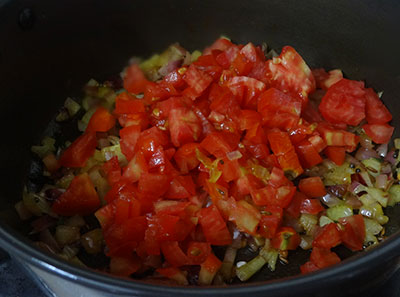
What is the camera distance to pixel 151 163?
6.17 feet

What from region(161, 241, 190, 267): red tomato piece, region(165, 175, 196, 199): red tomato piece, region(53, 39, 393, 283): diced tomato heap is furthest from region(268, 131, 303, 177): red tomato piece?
region(161, 241, 190, 267): red tomato piece

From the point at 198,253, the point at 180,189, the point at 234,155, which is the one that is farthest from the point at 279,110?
the point at 198,253

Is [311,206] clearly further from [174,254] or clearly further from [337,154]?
[174,254]

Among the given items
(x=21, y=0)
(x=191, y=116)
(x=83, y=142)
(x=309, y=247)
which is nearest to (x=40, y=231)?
(x=83, y=142)

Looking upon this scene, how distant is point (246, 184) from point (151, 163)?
371 mm

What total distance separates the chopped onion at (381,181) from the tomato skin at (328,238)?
0.31 m

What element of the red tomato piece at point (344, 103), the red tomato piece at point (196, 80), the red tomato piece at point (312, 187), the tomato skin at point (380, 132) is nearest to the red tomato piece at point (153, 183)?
the red tomato piece at point (196, 80)

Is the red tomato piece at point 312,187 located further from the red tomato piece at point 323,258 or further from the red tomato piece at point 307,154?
the red tomato piece at point 323,258

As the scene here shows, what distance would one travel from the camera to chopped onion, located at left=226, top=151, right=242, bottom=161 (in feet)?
6.08

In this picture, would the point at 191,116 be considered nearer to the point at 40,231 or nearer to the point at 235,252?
the point at 235,252

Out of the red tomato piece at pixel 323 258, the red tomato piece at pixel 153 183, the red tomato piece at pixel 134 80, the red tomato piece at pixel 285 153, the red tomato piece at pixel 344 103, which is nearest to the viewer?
the red tomato piece at pixel 323 258

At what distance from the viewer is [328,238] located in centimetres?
177

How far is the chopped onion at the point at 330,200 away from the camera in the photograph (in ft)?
6.31

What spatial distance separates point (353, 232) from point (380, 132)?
51 cm
